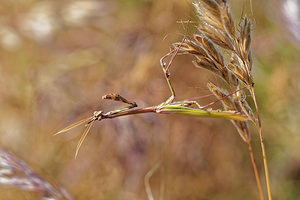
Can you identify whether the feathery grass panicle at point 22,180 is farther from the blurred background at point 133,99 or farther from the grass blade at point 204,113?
the blurred background at point 133,99

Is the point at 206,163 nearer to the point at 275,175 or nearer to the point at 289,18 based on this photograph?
the point at 275,175

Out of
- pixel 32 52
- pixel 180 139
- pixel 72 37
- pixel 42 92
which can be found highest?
pixel 72 37

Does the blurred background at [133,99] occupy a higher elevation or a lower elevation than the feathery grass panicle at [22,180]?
higher

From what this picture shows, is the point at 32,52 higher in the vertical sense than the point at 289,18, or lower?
higher

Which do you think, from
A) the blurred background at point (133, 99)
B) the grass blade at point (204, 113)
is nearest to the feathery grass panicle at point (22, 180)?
the grass blade at point (204, 113)

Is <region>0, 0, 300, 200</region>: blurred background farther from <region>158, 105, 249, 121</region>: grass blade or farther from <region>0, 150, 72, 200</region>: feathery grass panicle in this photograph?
<region>158, 105, 249, 121</region>: grass blade

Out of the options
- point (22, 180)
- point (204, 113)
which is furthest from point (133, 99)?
point (204, 113)

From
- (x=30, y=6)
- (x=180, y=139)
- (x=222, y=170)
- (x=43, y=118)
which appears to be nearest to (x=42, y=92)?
(x=43, y=118)

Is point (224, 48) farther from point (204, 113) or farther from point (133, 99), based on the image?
point (133, 99)
